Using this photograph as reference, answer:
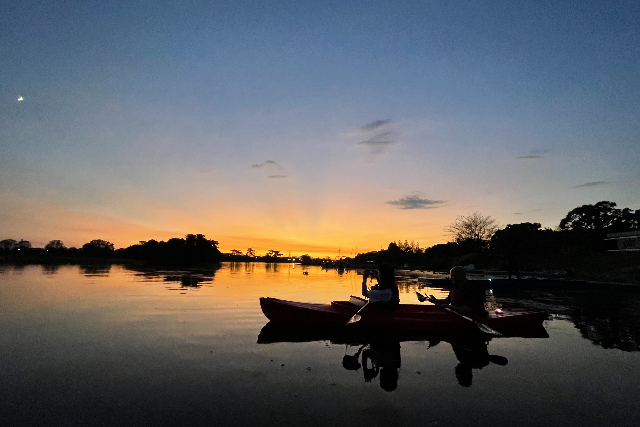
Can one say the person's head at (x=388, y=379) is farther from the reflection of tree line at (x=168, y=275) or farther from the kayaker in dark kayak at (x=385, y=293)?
the reflection of tree line at (x=168, y=275)

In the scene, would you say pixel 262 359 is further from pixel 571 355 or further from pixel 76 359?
pixel 571 355

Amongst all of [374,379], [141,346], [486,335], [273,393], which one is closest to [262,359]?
[273,393]

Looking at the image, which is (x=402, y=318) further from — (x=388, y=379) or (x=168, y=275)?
(x=168, y=275)

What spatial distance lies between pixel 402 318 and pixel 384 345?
1.25 metres

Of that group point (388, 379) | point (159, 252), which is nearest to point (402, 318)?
point (388, 379)

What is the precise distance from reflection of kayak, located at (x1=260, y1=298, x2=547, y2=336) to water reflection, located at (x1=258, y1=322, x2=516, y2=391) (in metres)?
0.28

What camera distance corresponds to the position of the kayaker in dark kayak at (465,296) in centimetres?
1147

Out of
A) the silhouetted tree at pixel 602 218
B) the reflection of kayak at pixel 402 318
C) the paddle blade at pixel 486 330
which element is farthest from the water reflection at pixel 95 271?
the silhouetted tree at pixel 602 218

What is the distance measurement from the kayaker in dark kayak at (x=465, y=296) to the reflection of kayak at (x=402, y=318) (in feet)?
0.93

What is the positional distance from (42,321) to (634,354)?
1865 centimetres

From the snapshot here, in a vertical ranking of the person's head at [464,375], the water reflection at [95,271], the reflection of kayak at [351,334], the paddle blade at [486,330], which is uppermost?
the water reflection at [95,271]

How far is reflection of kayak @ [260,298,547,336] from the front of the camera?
11180mm

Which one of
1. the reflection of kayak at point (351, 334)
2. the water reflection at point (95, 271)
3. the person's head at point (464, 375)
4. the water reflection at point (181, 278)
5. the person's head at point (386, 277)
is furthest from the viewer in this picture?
the water reflection at point (95, 271)

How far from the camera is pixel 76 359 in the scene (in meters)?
8.41
